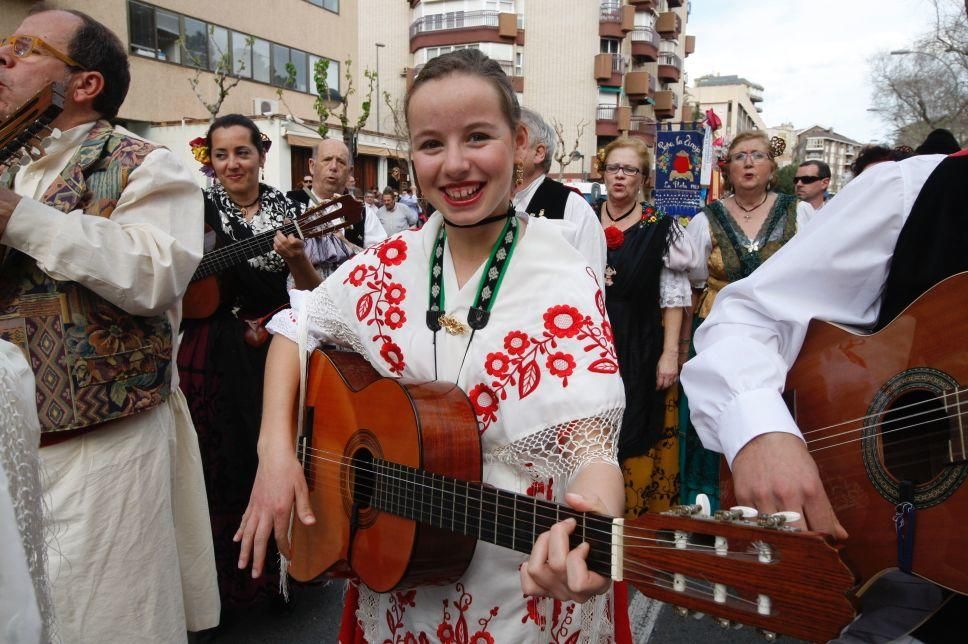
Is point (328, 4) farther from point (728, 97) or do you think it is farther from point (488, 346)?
point (728, 97)

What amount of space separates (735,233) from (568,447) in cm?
342

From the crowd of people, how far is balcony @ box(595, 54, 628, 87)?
130ft

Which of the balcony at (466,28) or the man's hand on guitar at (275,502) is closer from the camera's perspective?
the man's hand on guitar at (275,502)

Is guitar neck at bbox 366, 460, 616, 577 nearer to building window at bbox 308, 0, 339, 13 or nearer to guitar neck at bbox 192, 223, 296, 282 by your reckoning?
guitar neck at bbox 192, 223, 296, 282

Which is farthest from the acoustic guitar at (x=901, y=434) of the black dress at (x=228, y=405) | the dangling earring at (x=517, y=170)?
→ the black dress at (x=228, y=405)

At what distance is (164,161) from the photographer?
2.12m

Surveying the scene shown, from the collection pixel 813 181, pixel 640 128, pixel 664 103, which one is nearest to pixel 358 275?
pixel 813 181

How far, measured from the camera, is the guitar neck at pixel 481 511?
3.86 ft

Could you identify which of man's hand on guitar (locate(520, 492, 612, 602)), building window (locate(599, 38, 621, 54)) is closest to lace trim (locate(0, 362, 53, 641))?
man's hand on guitar (locate(520, 492, 612, 602))

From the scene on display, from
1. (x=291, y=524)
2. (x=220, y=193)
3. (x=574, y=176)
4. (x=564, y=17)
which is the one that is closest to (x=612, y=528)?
(x=291, y=524)

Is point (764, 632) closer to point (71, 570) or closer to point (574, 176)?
point (71, 570)

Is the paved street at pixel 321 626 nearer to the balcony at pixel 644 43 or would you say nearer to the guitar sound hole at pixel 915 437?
the guitar sound hole at pixel 915 437

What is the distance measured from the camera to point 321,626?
3244 millimetres

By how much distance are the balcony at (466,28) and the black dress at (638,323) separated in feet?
122
